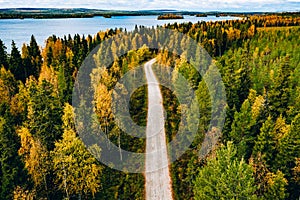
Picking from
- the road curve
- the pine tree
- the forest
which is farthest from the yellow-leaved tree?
the pine tree

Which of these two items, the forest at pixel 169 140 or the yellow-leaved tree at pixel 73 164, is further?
the yellow-leaved tree at pixel 73 164

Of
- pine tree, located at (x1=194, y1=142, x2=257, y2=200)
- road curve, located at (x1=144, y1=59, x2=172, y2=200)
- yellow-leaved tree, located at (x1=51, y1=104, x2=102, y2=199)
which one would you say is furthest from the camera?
road curve, located at (x1=144, y1=59, x2=172, y2=200)

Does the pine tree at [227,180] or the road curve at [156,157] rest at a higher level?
the pine tree at [227,180]

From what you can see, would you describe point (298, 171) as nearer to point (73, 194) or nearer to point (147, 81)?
point (73, 194)

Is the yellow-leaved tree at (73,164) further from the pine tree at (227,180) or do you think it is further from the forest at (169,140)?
the pine tree at (227,180)

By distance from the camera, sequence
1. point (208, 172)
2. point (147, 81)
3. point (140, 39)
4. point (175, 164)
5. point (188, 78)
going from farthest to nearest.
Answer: point (140, 39) < point (147, 81) < point (188, 78) < point (175, 164) < point (208, 172)

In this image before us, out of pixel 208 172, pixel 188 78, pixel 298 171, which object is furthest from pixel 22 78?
pixel 298 171

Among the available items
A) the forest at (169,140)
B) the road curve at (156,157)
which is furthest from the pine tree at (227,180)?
the road curve at (156,157)

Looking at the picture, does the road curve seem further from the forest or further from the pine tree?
the pine tree

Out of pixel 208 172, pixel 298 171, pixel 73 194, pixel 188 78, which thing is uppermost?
pixel 188 78
